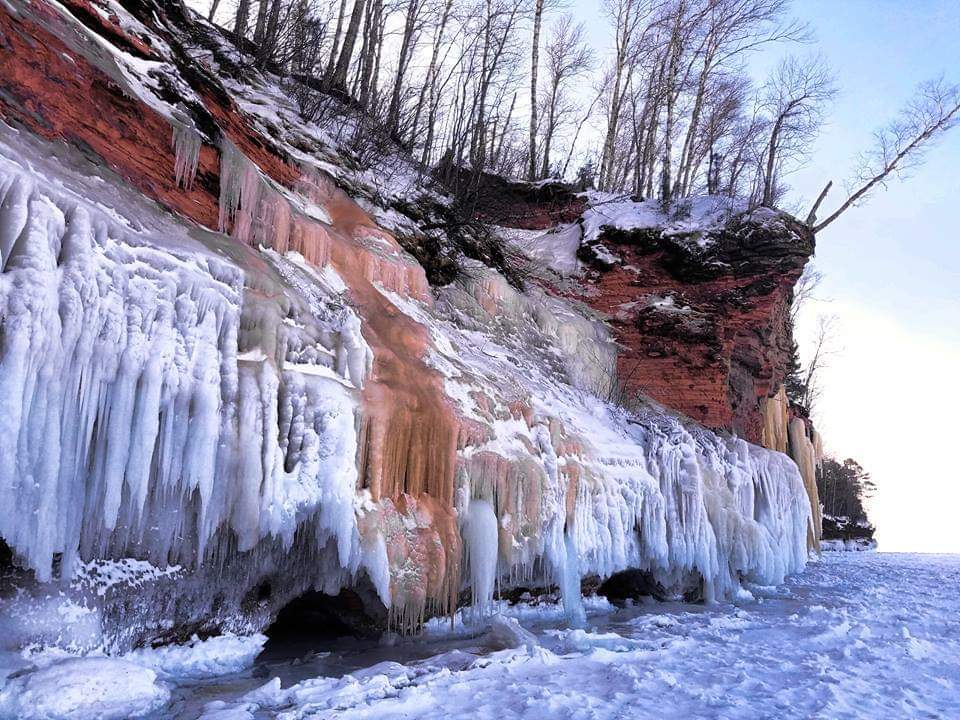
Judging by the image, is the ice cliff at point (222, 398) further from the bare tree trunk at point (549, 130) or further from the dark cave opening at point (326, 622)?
the bare tree trunk at point (549, 130)

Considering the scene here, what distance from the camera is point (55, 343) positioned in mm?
3324

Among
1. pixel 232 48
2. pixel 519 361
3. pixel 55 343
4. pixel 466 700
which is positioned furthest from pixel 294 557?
pixel 232 48

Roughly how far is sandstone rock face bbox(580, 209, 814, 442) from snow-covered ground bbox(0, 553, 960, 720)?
580cm

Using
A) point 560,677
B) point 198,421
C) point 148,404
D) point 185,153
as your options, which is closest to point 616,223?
point 185,153

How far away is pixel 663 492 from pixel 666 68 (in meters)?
14.0

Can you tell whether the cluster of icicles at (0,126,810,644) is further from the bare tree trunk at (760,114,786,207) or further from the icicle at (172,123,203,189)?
the bare tree trunk at (760,114,786,207)

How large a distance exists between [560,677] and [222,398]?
3182 millimetres

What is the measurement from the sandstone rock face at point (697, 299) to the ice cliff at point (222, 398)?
162 inches

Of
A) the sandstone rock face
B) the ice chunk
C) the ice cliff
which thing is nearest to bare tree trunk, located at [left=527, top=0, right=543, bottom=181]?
the sandstone rock face

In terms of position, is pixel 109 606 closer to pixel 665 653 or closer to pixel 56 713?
pixel 56 713

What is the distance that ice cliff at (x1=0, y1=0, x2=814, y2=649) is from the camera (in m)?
3.45

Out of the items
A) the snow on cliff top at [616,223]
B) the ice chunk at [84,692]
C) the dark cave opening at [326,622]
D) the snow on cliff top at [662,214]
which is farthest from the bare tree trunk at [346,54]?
the ice chunk at [84,692]

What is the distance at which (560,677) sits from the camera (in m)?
4.30

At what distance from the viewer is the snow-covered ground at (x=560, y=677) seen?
11.0 ft
